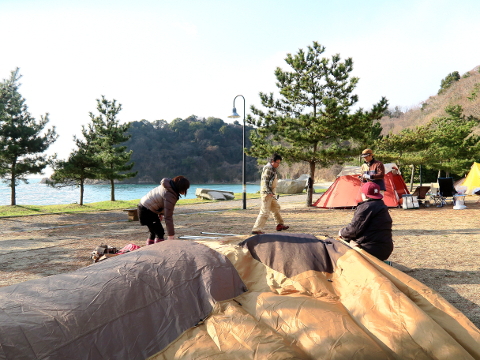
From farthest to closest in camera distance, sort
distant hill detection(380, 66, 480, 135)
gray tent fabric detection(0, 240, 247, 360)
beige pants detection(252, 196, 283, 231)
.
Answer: distant hill detection(380, 66, 480, 135), beige pants detection(252, 196, 283, 231), gray tent fabric detection(0, 240, 247, 360)

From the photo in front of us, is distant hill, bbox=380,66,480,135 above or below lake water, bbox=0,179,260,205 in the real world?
above

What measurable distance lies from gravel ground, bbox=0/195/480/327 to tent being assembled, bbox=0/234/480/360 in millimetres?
1363

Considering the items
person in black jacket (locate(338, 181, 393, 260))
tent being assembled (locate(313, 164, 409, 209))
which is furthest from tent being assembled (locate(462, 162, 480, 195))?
person in black jacket (locate(338, 181, 393, 260))

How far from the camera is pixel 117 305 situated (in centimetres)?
257

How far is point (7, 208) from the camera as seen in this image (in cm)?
1677

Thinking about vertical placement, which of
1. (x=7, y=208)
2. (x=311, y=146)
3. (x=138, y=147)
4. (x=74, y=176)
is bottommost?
(x=7, y=208)

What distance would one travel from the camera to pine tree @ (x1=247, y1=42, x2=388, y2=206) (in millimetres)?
14266

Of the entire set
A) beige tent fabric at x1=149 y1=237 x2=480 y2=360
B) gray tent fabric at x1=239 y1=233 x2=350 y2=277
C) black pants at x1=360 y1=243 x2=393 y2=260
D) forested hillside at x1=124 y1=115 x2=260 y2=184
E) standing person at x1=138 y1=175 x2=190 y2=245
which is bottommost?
beige tent fabric at x1=149 y1=237 x2=480 y2=360

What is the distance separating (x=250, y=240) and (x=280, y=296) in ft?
2.52

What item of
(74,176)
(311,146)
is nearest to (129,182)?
(74,176)

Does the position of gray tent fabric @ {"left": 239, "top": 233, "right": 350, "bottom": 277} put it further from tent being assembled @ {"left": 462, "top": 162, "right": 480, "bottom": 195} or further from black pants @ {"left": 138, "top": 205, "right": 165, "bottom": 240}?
tent being assembled @ {"left": 462, "top": 162, "right": 480, "bottom": 195}

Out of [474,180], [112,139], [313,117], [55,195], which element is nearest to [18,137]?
[112,139]

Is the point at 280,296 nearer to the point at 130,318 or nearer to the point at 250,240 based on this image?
the point at 250,240

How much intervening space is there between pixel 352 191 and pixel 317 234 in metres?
6.91
